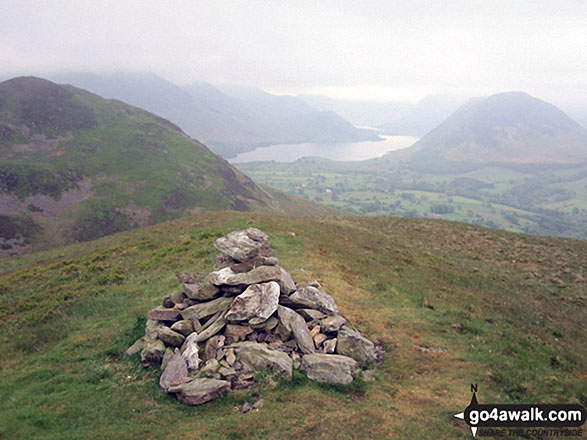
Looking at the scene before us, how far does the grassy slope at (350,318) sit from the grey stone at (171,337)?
1.49m

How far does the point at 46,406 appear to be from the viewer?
37.8 feet

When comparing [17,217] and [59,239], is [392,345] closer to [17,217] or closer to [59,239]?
[59,239]

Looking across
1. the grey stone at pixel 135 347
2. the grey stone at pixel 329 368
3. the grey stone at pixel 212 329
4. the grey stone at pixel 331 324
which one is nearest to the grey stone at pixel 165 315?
the grey stone at pixel 135 347

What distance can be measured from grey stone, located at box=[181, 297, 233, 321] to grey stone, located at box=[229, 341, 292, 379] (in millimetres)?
2417

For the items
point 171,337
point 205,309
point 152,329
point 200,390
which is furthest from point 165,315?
point 200,390

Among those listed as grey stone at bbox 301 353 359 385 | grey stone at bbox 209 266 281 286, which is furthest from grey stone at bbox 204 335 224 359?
grey stone at bbox 301 353 359 385

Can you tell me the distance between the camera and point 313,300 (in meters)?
16.5

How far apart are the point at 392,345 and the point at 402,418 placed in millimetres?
5139

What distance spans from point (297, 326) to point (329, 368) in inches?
92.9

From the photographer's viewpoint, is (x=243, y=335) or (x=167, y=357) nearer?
(x=167, y=357)

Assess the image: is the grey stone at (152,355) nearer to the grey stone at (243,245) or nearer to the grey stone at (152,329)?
the grey stone at (152,329)

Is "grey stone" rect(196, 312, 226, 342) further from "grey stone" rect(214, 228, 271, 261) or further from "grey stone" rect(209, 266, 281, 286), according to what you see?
"grey stone" rect(214, 228, 271, 261)

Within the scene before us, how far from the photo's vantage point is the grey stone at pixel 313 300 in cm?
1608

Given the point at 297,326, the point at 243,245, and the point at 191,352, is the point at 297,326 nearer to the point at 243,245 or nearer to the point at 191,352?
the point at 191,352
